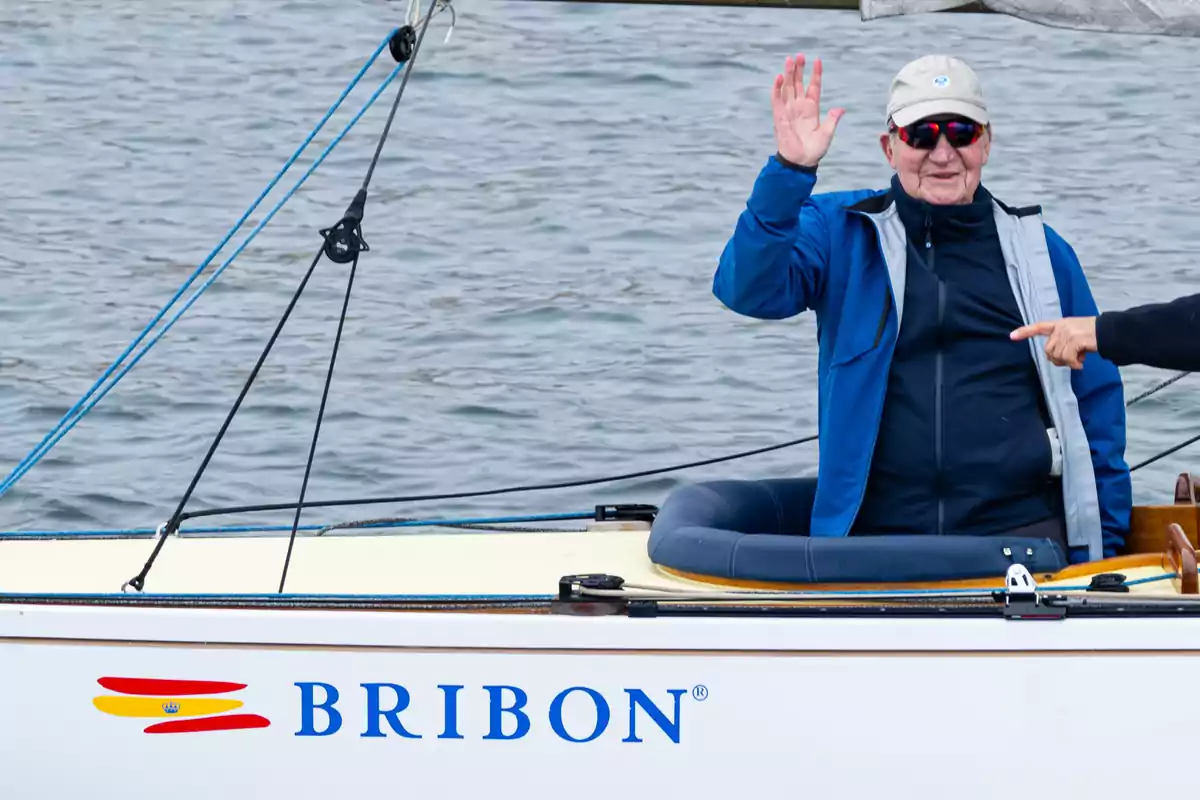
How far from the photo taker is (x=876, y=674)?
3.67m

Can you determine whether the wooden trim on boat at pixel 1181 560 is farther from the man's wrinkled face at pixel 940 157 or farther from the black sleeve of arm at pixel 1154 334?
the man's wrinkled face at pixel 940 157

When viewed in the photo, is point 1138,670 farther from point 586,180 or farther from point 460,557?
point 586,180

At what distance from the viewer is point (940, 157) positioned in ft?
13.1

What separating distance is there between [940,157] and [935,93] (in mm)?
122

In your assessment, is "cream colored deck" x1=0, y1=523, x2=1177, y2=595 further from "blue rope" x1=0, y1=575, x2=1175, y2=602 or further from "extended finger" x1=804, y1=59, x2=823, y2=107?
"extended finger" x1=804, y1=59, x2=823, y2=107

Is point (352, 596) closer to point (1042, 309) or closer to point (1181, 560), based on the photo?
point (1042, 309)

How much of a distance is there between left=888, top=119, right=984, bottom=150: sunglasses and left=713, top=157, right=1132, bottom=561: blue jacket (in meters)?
0.17

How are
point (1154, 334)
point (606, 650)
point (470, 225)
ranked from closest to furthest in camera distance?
point (1154, 334) → point (606, 650) → point (470, 225)

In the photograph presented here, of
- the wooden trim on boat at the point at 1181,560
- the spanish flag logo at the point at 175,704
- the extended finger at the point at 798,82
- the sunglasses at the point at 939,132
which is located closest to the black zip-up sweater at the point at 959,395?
the sunglasses at the point at 939,132

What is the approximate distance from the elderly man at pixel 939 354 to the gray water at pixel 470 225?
3.22 meters

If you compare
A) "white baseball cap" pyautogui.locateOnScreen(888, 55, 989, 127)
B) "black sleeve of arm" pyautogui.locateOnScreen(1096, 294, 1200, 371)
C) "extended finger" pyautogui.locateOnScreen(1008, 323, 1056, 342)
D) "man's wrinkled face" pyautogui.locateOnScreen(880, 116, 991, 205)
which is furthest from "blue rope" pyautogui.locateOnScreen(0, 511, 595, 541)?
"black sleeve of arm" pyautogui.locateOnScreen(1096, 294, 1200, 371)

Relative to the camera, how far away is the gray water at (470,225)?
8055 mm

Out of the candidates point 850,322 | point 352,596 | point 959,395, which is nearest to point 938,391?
point 959,395

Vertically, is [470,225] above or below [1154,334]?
below
